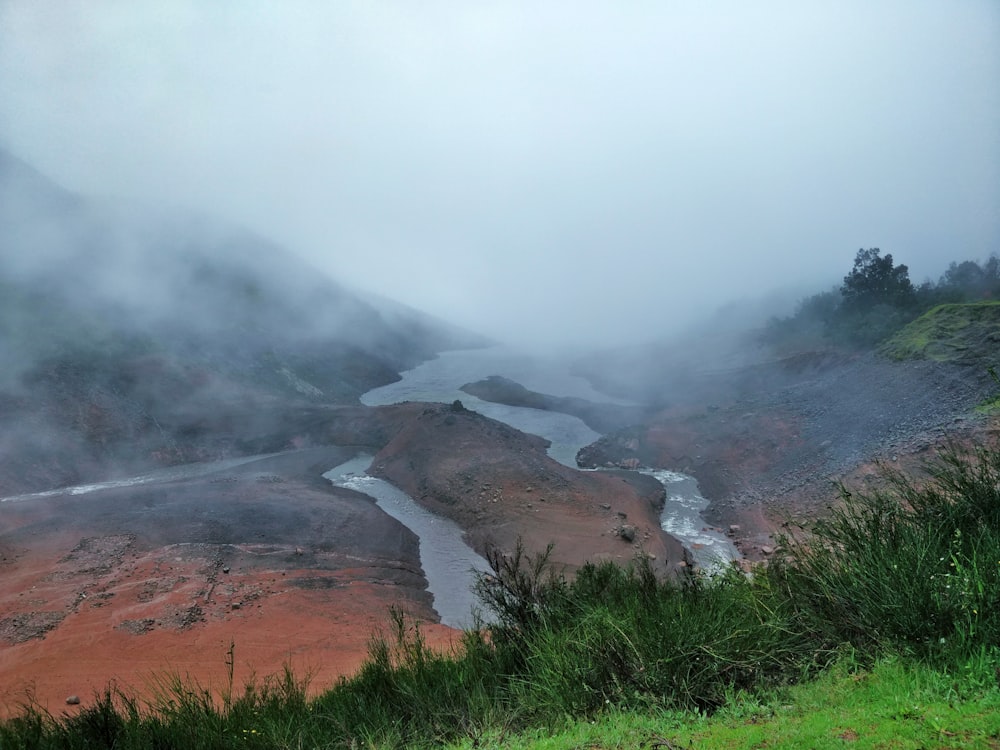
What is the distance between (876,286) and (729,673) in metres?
51.2

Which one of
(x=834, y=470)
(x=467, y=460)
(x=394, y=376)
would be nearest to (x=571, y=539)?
(x=467, y=460)

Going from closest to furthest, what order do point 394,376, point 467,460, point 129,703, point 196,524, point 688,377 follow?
point 129,703, point 196,524, point 467,460, point 688,377, point 394,376

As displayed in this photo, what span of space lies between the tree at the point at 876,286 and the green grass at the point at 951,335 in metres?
13.5

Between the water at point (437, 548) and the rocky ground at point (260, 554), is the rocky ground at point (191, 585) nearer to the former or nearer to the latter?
the rocky ground at point (260, 554)

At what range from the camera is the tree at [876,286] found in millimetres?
42875

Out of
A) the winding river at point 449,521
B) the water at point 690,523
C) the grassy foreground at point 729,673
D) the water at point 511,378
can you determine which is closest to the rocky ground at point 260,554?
the winding river at point 449,521

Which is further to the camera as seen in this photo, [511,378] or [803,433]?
[511,378]

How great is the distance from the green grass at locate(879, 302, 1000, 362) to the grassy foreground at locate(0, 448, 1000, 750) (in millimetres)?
25352

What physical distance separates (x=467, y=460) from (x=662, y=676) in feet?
74.7

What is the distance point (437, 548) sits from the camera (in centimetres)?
2194

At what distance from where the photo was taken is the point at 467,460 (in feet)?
92.0

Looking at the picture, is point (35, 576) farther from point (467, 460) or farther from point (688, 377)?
point (688, 377)

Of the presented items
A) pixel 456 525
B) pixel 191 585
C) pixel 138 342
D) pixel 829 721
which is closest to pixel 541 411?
pixel 456 525

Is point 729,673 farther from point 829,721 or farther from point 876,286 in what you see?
point 876,286
